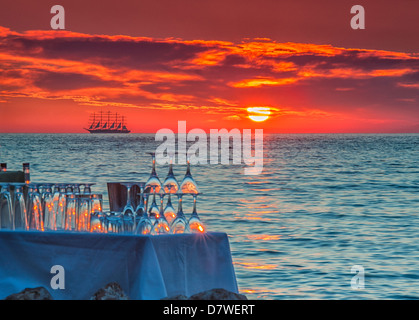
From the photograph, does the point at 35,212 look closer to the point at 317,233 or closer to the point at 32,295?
the point at 32,295

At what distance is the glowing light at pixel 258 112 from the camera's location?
172 ft

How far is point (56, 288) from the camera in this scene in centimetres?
368

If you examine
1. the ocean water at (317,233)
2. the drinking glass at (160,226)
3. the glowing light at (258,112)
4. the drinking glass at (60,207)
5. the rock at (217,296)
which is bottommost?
the ocean water at (317,233)

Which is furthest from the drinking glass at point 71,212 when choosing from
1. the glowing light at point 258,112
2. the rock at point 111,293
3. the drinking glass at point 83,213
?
the glowing light at point 258,112

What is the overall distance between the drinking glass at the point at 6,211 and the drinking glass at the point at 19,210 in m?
0.03

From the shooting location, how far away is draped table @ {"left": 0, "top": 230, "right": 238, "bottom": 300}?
359 centimetres

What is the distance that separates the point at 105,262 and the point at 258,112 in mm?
49032

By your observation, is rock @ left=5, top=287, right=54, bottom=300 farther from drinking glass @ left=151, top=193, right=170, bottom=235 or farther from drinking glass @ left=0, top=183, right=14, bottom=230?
drinking glass @ left=151, top=193, right=170, bottom=235

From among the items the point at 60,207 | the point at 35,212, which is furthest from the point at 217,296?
the point at 35,212

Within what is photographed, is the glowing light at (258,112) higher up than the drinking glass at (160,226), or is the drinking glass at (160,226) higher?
the glowing light at (258,112)

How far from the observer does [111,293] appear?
3.45 m

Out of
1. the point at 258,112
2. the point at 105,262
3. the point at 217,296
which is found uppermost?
the point at 258,112

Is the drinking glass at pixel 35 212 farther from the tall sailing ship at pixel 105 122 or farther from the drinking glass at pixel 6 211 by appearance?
the tall sailing ship at pixel 105 122

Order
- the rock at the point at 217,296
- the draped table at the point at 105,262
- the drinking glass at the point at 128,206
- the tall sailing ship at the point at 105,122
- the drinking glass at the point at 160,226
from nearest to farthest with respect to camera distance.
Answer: the rock at the point at 217,296, the draped table at the point at 105,262, the drinking glass at the point at 160,226, the drinking glass at the point at 128,206, the tall sailing ship at the point at 105,122
